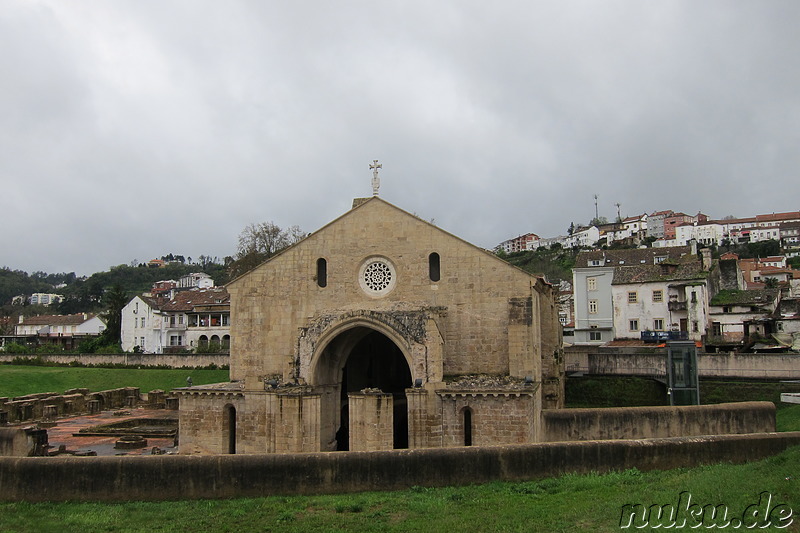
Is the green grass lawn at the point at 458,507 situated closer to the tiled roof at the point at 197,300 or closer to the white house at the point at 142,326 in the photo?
the tiled roof at the point at 197,300

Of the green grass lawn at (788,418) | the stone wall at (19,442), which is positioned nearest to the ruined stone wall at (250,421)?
the stone wall at (19,442)

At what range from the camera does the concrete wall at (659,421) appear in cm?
1972

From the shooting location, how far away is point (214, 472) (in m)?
12.4

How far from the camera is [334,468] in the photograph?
1265 cm

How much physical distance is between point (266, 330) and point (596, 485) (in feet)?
54.5

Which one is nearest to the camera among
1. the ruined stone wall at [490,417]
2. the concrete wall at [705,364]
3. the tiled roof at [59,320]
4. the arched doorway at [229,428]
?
the ruined stone wall at [490,417]

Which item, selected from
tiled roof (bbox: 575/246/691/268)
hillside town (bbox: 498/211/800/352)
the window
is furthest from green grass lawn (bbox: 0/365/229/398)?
the window

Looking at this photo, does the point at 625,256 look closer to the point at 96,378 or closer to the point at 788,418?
the point at 788,418

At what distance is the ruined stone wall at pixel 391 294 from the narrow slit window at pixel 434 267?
21cm

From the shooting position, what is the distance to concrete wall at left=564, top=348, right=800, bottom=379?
33438 millimetres

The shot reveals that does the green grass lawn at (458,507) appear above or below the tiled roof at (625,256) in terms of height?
below

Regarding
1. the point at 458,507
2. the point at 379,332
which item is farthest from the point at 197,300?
the point at 458,507

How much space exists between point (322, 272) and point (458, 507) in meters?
15.8

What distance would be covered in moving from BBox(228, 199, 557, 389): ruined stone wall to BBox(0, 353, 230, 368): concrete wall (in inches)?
1063
